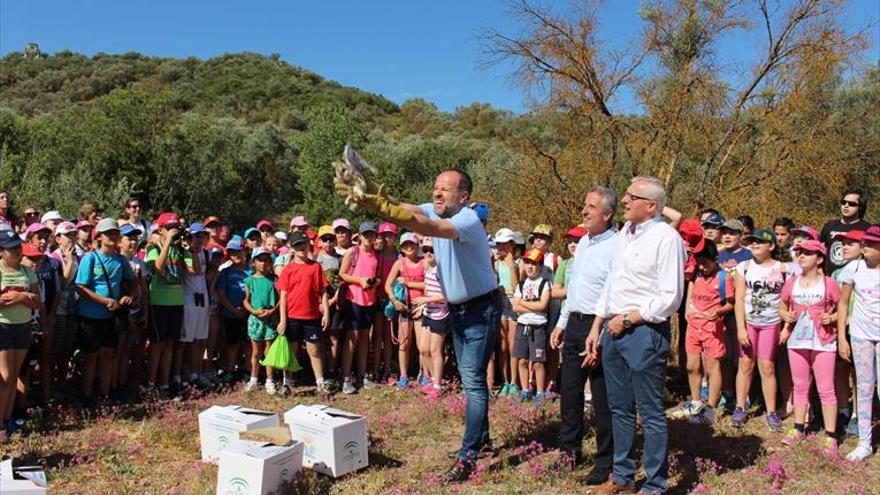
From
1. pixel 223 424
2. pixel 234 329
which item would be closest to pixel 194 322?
pixel 234 329

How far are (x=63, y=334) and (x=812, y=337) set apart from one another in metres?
7.74

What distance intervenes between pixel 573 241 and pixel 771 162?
6.81 m

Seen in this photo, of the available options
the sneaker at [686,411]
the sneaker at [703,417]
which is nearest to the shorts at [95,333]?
the sneaker at [686,411]

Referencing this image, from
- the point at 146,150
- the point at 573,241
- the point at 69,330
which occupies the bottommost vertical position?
the point at 69,330

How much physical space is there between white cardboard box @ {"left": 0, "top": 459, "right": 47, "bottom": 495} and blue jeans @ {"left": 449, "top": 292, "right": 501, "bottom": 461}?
2825mm

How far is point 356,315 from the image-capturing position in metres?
8.08

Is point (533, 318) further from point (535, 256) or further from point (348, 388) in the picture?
point (348, 388)

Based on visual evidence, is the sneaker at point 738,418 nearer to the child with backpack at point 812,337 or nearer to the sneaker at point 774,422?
the sneaker at point 774,422

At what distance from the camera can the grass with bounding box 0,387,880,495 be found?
486 centimetres

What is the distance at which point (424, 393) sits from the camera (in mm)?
7633

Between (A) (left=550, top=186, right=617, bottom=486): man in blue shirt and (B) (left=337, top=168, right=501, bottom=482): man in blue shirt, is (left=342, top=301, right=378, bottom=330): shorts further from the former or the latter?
(A) (left=550, top=186, right=617, bottom=486): man in blue shirt

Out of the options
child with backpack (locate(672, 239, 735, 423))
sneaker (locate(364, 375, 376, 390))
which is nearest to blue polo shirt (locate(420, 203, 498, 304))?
child with backpack (locate(672, 239, 735, 423))

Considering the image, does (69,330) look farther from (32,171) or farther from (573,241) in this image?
(32,171)

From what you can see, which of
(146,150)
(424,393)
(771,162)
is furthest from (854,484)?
(146,150)
